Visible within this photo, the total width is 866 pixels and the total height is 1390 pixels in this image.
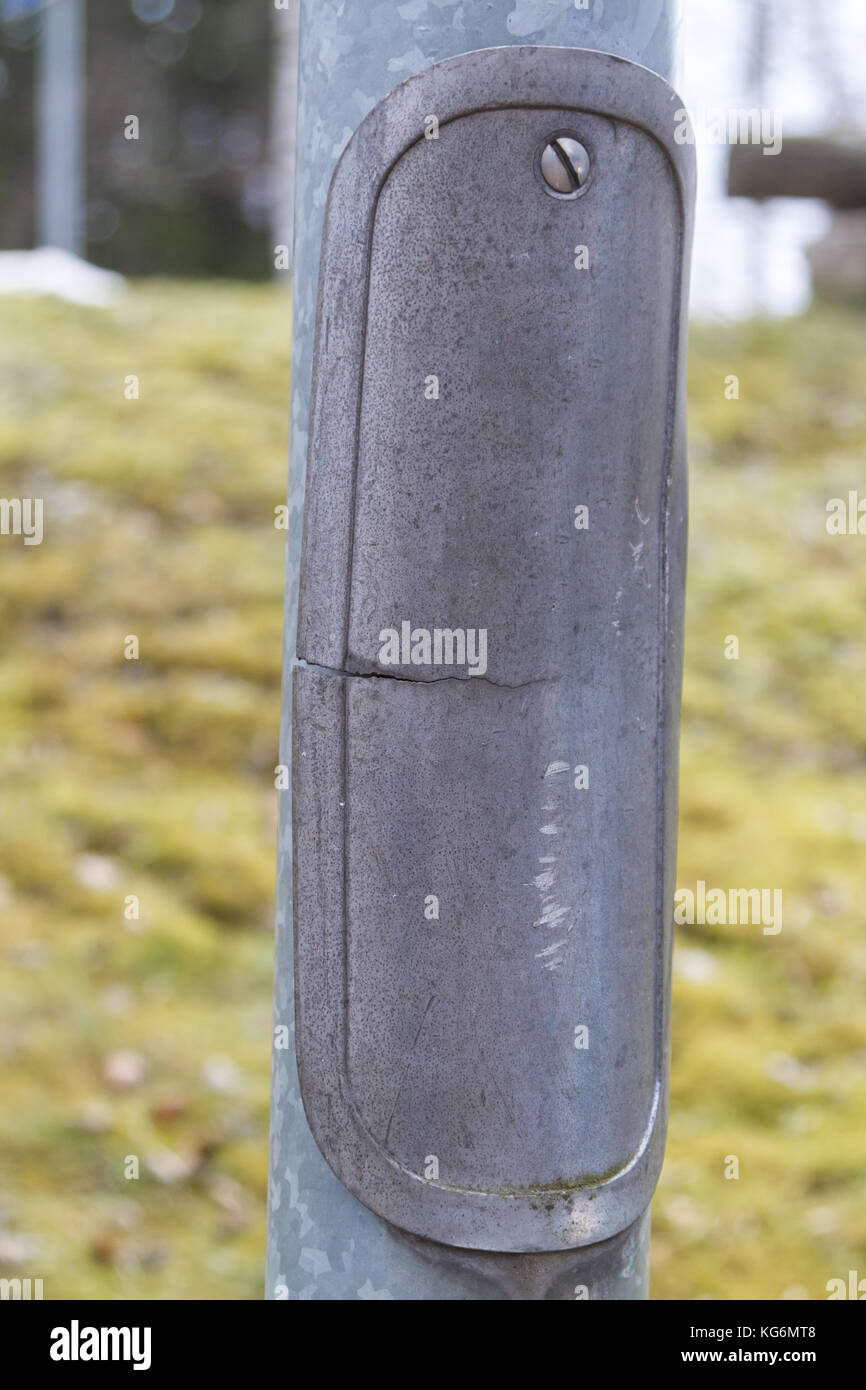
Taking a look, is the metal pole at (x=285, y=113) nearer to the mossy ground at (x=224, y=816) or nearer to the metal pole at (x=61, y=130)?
the metal pole at (x=61, y=130)

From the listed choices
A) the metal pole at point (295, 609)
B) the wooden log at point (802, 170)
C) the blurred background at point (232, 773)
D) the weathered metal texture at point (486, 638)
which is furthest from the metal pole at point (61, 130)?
the weathered metal texture at point (486, 638)

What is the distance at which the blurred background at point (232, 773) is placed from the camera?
274cm

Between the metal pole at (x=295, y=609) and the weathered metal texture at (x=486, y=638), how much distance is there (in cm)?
3

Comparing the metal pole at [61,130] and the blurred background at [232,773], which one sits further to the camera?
the metal pole at [61,130]

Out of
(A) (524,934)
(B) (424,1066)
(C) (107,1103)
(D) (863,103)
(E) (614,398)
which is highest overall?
(D) (863,103)

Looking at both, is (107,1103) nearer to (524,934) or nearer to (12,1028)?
(12,1028)

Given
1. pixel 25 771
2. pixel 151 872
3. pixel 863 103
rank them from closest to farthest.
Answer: pixel 151 872
pixel 25 771
pixel 863 103

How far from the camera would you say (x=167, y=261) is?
17.0 metres

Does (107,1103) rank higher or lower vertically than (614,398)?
lower

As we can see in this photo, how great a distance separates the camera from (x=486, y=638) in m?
1.14

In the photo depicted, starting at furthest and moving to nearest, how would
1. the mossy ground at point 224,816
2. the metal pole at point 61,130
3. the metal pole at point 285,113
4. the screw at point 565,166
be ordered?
the metal pole at point 61,130
the metal pole at point 285,113
the mossy ground at point 224,816
the screw at point 565,166

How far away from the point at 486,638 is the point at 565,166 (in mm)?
411

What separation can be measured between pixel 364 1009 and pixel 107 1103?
1906mm

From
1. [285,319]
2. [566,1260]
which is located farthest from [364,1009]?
[285,319]
